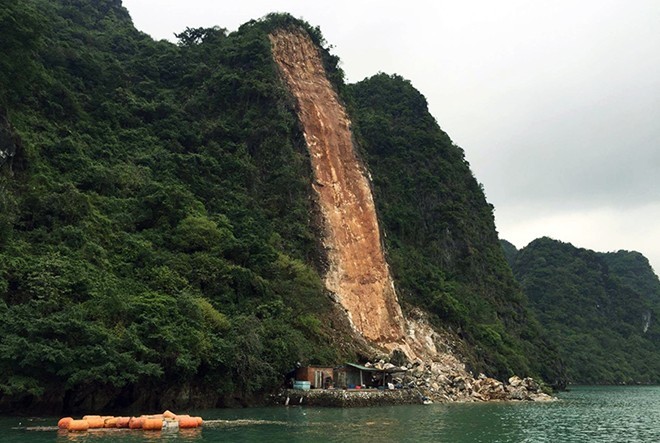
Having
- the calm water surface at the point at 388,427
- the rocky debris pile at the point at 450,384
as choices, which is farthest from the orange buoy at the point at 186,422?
the rocky debris pile at the point at 450,384

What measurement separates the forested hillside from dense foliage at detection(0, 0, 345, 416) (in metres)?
0.10

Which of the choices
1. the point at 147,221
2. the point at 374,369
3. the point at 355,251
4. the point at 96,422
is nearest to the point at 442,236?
the point at 355,251

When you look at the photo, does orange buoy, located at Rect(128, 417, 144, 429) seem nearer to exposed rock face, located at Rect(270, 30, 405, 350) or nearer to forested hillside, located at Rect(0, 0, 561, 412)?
forested hillside, located at Rect(0, 0, 561, 412)

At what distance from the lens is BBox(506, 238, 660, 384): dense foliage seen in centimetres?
8594

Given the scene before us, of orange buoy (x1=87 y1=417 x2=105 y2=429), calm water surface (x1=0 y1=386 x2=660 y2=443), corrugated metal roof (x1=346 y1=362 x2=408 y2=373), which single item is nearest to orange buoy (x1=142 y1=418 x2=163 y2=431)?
calm water surface (x1=0 y1=386 x2=660 y2=443)

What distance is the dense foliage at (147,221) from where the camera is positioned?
2191 cm

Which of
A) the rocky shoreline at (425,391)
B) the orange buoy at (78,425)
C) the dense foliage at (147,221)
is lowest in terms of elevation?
the orange buoy at (78,425)

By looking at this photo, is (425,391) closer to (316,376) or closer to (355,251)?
(316,376)

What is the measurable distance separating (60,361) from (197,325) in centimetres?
679

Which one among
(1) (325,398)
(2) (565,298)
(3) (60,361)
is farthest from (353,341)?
(2) (565,298)

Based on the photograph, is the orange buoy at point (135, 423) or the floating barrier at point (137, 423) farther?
the orange buoy at point (135, 423)

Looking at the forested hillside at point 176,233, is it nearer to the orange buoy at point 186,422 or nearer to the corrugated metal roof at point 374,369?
the corrugated metal roof at point 374,369

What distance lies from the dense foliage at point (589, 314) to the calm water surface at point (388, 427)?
Result: 60372 millimetres

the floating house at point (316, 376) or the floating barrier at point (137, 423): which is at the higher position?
the floating house at point (316, 376)
